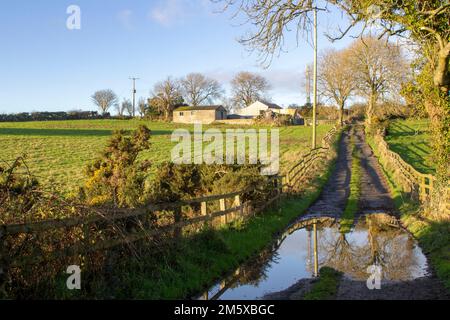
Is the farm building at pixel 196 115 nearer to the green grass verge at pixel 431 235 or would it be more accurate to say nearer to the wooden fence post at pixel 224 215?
the green grass verge at pixel 431 235

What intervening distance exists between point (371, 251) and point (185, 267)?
4.74m

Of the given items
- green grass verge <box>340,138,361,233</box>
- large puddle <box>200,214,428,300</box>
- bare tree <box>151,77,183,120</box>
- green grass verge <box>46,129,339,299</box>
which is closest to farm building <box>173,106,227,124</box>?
bare tree <box>151,77,183,120</box>

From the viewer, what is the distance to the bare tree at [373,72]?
5591 centimetres

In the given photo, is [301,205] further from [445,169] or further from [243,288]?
[243,288]

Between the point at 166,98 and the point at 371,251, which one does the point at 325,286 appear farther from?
the point at 166,98

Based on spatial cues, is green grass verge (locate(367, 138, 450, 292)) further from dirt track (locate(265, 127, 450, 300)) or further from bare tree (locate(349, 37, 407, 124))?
bare tree (locate(349, 37, 407, 124))

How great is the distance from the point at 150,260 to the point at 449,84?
7.54m

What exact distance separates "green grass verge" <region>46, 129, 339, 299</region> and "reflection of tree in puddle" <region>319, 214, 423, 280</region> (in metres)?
1.75

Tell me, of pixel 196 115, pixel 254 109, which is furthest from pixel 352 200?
pixel 254 109

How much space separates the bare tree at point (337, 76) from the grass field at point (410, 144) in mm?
7874

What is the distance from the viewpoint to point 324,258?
35.0 feet

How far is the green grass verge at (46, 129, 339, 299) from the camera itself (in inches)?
287
